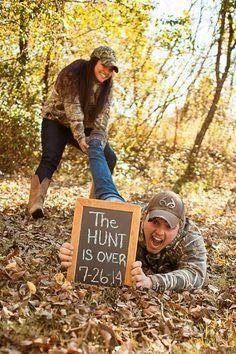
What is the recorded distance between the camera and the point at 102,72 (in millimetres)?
6562

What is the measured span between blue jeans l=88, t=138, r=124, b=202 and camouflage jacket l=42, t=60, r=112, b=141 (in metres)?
0.21

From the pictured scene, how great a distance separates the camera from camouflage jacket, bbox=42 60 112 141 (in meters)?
6.64

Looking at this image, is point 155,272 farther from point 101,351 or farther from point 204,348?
point 101,351

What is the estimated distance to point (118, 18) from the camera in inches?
467

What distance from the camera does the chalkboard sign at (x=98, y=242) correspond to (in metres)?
4.33

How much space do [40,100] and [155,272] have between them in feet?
23.6

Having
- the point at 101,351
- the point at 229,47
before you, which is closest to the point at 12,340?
the point at 101,351

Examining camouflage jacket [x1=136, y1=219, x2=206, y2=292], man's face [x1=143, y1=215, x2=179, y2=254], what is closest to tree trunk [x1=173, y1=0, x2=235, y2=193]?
camouflage jacket [x1=136, y1=219, x2=206, y2=292]

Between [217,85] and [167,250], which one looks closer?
[167,250]

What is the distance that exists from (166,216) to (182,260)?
541 millimetres

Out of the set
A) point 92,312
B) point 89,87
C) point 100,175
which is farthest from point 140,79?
point 92,312

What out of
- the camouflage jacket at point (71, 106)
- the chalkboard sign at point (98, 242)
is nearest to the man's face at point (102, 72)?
the camouflage jacket at point (71, 106)

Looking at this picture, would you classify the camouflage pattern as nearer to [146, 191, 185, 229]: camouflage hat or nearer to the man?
the man

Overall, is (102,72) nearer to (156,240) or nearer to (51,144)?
(51,144)
